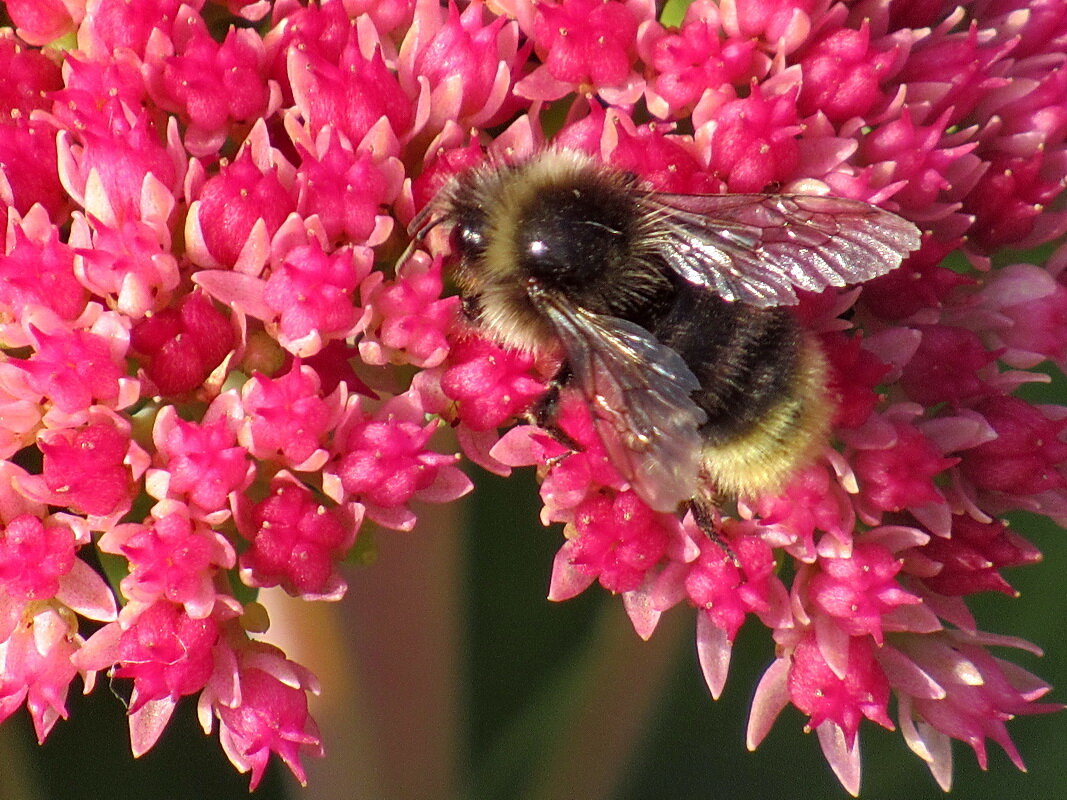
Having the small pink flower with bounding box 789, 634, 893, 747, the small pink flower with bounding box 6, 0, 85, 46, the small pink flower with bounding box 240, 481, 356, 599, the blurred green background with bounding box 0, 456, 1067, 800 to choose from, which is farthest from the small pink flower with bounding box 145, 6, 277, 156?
the small pink flower with bounding box 789, 634, 893, 747

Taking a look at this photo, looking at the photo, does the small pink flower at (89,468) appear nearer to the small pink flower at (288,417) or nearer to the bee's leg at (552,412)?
the small pink flower at (288,417)

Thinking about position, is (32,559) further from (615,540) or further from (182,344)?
(615,540)

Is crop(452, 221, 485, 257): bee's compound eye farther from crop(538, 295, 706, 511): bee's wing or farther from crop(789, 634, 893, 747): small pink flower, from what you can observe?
crop(789, 634, 893, 747): small pink flower

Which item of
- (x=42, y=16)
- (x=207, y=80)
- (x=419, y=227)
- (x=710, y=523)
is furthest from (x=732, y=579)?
(x=42, y=16)

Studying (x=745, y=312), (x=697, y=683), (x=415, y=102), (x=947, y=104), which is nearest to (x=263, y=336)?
(x=415, y=102)

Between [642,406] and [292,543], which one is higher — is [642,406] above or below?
above

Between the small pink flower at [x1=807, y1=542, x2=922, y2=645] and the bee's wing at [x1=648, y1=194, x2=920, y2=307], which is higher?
the bee's wing at [x1=648, y1=194, x2=920, y2=307]

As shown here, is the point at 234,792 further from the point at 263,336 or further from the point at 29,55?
the point at 29,55
